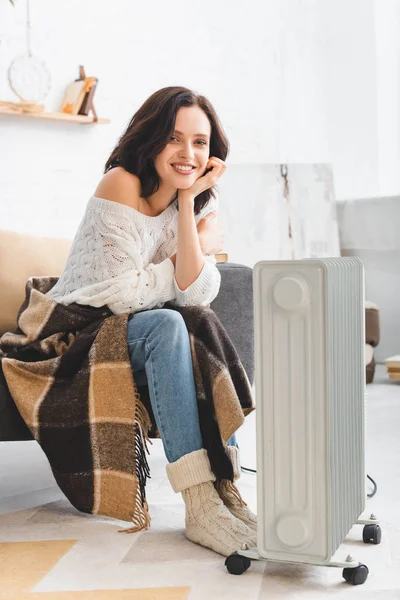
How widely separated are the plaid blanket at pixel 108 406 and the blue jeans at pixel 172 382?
5 cm

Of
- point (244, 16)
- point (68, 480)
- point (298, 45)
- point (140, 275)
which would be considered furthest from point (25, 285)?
point (298, 45)

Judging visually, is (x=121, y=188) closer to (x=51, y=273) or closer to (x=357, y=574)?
(x=51, y=273)

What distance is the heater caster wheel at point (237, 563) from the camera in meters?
1.49

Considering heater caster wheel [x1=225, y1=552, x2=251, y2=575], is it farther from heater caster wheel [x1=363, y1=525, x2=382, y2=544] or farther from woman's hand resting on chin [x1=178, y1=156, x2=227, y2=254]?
woman's hand resting on chin [x1=178, y1=156, x2=227, y2=254]

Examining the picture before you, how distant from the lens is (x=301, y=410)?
1366 mm

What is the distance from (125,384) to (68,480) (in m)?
0.26

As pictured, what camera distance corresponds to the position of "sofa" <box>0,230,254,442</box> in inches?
90.5

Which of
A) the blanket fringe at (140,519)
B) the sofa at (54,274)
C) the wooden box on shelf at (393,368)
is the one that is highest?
the sofa at (54,274)

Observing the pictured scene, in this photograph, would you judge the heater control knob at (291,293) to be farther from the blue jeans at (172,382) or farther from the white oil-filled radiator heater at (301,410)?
the blue jeans at (172,382)

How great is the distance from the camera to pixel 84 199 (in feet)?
11.6

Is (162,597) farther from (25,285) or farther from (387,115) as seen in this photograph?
(387,115)

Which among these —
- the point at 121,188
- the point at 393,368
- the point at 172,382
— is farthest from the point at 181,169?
the point at 393,368

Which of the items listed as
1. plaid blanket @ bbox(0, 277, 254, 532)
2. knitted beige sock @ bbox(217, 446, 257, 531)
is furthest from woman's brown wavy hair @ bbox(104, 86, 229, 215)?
knitted beige sock @ bbox(217, 446, 257, 531)

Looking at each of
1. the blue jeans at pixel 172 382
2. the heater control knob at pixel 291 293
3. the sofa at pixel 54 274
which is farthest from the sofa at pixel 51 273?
the heater control knob at pixel 291 293
